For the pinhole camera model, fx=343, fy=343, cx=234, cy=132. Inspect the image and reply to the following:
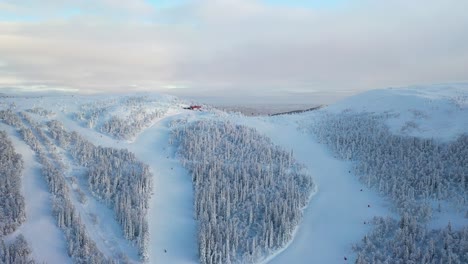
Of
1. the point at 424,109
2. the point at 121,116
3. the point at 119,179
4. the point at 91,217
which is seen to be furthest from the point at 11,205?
the point at 424,109

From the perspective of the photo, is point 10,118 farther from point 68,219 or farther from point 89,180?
point 68,219

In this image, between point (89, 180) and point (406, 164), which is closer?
point (89, 180)

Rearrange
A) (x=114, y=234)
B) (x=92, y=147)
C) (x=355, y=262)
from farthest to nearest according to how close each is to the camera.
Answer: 1. (x=92, y=147)
2. (x=114, y=234)
3. (x=355, y=262)

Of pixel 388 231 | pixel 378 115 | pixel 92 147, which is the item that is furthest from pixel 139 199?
pixel 378 115

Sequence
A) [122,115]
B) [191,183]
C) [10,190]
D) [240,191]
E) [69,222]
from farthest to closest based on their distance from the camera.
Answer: [122,115], [191,183], [240,191], [10,190], [69,222]

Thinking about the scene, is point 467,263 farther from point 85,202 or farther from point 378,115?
point 378,115

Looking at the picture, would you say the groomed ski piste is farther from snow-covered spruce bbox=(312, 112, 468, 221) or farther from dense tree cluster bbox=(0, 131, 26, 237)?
snow-covered spruce bbox=(312, 112, 468, 221)

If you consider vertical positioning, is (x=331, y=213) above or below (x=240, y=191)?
below
